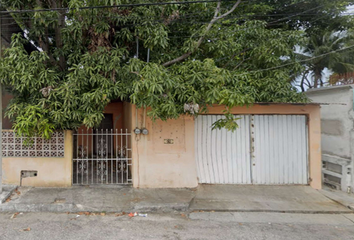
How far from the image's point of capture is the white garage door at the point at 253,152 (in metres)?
6.11

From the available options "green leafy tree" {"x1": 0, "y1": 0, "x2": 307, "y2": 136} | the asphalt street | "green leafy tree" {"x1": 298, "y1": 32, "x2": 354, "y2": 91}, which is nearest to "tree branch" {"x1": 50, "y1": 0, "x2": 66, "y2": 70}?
"green leafy tree" {"x1": 0, "y1": 0, "x2": 307, "y2": 136}

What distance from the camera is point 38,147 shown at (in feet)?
18.0

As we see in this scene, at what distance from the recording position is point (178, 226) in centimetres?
389

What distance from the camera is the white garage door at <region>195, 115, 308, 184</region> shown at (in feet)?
20.1

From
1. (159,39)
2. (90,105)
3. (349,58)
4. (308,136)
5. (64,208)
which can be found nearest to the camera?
(64,208)

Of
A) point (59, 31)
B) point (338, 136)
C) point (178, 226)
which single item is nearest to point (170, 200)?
point (178, 226)

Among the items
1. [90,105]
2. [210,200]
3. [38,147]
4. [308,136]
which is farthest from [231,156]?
[38,147]

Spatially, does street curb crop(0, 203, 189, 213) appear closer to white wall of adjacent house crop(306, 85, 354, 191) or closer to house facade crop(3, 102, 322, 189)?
house facade crop(3, 102, 322, 189)

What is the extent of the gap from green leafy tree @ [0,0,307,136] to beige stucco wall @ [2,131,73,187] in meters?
0.90

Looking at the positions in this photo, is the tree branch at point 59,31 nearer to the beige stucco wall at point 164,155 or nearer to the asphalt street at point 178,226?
the beige stucco wall at point 164,155

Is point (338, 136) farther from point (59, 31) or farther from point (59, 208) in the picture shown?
point (59, 31)

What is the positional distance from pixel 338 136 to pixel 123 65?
245 inches

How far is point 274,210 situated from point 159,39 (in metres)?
4.46

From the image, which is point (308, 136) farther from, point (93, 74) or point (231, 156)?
point (93, 74)
